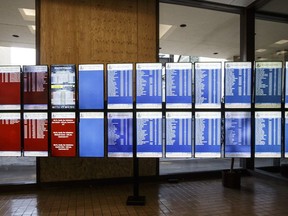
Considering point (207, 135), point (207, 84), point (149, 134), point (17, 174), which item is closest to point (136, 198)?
point (149, 134)

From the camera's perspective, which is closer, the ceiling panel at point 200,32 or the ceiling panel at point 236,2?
the ceiling panel at point 236,2

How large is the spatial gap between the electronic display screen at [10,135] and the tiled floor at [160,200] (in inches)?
26.8

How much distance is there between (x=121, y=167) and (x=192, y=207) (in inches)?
58.8

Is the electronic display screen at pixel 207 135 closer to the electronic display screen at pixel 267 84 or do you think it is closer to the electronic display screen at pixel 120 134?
the electronic display screen at pixel 267 84

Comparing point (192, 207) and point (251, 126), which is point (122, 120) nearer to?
point (192, 207)

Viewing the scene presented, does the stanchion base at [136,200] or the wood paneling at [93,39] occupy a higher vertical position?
the wood paneling at [93,39]

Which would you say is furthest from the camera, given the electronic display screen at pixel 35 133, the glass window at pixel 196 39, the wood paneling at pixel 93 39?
the glass window at pixel 196 39

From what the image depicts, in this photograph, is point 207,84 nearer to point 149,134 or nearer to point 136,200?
point 149,134

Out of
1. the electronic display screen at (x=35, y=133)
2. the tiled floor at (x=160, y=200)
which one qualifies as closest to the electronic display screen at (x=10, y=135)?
the electronic display screen at (x=35, y=133)

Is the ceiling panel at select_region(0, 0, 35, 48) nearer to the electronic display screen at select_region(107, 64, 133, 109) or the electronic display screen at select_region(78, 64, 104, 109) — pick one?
the electronic display screen at select_region(78, 64, 104, 109)

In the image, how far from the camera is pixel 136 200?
3.36 m

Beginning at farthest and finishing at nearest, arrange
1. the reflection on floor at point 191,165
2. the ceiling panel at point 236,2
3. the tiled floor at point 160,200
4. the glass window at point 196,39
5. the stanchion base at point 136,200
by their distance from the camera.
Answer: the glass window at point 196,39
the reflection on floor at point 191,165
the ceiling panel at point 236,2
the stanchion base at point 136,200
the tiled floor at point 160,200

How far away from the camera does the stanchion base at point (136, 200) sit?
3.31m

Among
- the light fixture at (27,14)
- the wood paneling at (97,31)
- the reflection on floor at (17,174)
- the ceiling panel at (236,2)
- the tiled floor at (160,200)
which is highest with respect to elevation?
the ceiling panel at (236,2)
